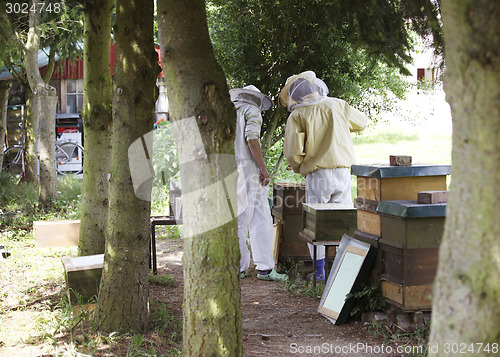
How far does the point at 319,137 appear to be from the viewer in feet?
19.2

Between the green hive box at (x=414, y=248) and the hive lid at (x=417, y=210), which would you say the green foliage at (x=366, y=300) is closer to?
the green hive box at (x=414, y=248)

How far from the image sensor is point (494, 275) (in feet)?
5.34

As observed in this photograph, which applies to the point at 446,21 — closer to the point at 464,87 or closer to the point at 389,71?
the point at 464,87

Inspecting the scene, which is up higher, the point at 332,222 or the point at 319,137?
the point at 319,137

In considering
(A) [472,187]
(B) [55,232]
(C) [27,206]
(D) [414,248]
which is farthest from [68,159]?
(A) [472,187]

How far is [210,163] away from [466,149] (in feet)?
4.41

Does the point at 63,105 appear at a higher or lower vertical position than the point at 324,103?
higher

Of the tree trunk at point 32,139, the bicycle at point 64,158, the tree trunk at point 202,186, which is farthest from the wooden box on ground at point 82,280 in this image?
the bicycle at point 64,158

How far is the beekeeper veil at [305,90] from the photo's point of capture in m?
5.81

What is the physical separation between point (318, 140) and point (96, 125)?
7.97ft

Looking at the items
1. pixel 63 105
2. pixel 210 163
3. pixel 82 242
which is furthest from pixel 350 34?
pixel 63 105

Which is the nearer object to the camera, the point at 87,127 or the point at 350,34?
the point at 350,34

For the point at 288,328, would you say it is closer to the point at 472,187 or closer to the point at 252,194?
the point at 252,194

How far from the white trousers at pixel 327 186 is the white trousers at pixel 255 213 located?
50 centimetres
